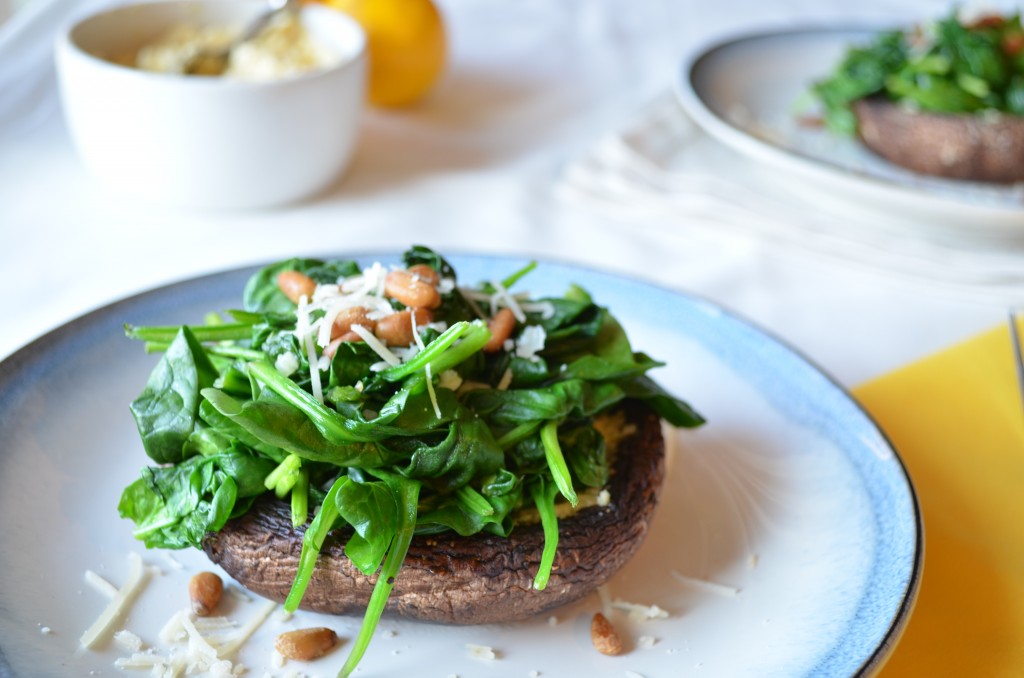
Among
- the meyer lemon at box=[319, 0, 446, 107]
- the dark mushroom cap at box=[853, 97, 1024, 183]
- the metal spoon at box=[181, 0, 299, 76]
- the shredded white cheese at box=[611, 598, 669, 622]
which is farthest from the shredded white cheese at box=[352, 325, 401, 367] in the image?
the dark mushroom cap at box=[853, 97, 1024, 183]

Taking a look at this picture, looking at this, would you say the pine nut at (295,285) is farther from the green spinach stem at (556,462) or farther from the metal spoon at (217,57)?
the metal spoon at (217,57)

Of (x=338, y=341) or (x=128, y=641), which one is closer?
(x=128, y=641)

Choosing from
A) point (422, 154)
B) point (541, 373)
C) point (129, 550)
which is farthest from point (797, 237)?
point (129, 550)

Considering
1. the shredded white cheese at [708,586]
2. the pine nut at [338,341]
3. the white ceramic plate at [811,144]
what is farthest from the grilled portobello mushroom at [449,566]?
the white ceramic plate at [811,144]

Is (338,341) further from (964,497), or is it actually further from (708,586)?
(964,497)

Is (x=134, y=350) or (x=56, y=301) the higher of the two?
(x=134, y=350)

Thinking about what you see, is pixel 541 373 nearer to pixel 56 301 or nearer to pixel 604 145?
pixel 56 301

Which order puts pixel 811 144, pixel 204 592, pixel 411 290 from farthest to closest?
1. pixel 811 144
2. pixel 411 290
3. pixel 204 592

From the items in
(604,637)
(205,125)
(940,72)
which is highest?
(205,125)

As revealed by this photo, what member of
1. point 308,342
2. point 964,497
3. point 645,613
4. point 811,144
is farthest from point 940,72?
point 308,342
